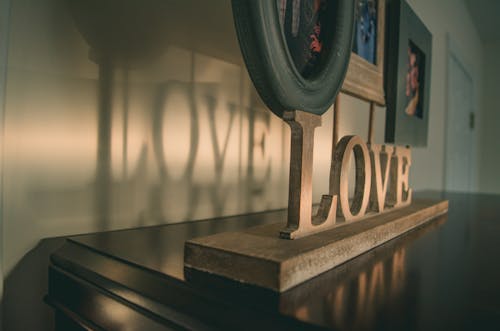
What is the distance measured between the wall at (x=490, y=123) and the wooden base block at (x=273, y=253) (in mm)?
4755

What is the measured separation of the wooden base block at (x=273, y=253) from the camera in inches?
12.9

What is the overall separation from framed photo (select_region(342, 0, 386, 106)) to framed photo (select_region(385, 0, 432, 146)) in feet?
0.12

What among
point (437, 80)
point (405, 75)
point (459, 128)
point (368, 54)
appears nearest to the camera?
point (368, 54)

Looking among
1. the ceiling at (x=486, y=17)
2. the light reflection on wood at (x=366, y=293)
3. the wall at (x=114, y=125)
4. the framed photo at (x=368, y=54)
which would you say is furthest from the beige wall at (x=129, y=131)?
the ceiling at (x=486, y=17)

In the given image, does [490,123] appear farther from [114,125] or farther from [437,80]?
[114,125]

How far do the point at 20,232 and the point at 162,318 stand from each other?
272 mm

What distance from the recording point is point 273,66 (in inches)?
14.8

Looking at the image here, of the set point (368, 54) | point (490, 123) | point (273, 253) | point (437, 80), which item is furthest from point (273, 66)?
point (490, 123)

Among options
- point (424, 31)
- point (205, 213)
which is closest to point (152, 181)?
point (205, 213)

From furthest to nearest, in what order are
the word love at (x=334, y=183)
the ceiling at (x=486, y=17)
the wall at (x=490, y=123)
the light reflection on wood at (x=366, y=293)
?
the wall at (x=490, y=123), the ceiling at (x=486, y=17), the word love at (x=334, y=183), the light reflection on wood at (x=366, y=293)

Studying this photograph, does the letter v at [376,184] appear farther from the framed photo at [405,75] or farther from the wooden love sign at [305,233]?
the framed photo at [405,75]

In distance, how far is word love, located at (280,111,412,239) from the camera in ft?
1.38

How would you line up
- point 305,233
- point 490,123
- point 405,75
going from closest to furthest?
point 305,233
point 405,75
point 490,123

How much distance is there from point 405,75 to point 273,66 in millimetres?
630
